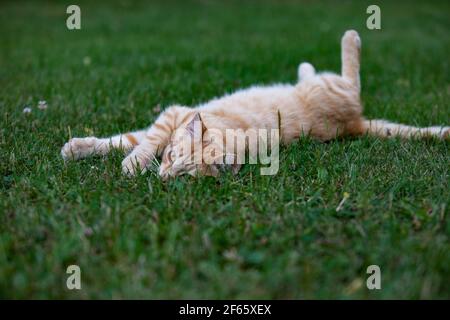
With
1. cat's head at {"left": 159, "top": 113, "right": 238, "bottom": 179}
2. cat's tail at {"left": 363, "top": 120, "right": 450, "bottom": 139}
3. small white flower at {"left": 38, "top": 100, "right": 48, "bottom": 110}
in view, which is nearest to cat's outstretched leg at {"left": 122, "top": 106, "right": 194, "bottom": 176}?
cat's head at {"left": 159, "top": 113, "right": 238, "bottom": 179}

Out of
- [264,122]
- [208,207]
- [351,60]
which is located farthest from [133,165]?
[351,60]

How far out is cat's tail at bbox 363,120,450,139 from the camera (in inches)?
121

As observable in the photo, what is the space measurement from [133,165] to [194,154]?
327 millimetres

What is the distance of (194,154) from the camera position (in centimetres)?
267

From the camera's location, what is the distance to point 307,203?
2.21 meters

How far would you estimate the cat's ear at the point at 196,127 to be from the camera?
268 cm

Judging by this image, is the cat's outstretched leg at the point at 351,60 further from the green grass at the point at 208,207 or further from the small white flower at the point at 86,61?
the small white flower at the point at 86,61

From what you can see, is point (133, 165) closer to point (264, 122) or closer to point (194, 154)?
point (194, 154)

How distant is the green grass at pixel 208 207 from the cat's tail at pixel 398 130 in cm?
9

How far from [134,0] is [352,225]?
10009 mm

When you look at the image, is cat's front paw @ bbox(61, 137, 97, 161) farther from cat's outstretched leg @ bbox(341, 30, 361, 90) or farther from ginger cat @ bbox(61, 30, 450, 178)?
cat's outstretched leg @ bbox(341, 30, 361, 90)

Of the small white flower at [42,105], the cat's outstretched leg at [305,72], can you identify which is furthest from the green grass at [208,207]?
the cat's outstretched leg at [305,72]

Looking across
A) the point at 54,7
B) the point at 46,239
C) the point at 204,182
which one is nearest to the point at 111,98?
the point at 204,182

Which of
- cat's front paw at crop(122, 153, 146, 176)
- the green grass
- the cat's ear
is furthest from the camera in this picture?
the cat's ear
